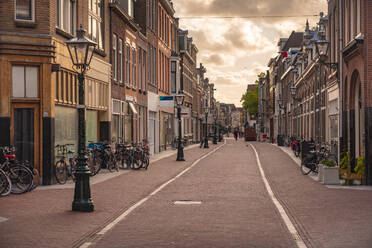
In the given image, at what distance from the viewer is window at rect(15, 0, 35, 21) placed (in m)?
18.3

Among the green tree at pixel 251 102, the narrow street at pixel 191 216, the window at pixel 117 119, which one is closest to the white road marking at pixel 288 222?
A: the narrow street at pixel 191 216

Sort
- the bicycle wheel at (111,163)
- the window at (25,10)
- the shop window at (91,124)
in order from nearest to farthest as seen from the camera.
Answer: the window at (25,10), the bicycle wheel at (111,163), the shop window at (91,124)

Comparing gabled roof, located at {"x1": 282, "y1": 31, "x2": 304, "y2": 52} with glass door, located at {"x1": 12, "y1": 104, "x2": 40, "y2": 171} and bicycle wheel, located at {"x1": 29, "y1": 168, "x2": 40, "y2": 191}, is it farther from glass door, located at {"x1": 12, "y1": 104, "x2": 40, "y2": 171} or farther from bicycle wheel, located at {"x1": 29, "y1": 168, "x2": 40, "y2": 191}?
bicycle wheel, located at {"x1": 29, "y1": 168, "x2": 40, "y2": 191}

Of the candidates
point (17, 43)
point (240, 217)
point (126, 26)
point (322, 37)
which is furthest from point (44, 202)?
point (126, 26)

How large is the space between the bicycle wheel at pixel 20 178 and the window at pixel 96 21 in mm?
9813

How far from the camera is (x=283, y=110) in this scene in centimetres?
7044

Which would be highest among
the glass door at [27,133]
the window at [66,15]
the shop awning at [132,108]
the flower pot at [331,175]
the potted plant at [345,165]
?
the window at [66,15]

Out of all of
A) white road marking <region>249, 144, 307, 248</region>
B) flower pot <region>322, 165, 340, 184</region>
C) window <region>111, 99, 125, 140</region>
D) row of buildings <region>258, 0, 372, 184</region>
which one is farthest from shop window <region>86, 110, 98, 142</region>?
flower pot <region>322, 165, 340, 184</region>

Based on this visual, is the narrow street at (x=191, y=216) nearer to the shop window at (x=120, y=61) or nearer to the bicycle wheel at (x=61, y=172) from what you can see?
the bicycle wheel at (x=61, y=172)

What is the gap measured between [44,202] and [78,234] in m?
4.59

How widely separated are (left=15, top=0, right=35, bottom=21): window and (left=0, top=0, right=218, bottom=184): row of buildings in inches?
1.2

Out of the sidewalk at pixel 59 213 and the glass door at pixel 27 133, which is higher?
the glass door at pixel 27 133

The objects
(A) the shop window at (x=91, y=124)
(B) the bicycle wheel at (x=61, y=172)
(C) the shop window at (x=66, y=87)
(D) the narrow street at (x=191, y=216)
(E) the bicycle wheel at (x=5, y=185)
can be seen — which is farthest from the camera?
(A) the shop window at (x=91, y=124)

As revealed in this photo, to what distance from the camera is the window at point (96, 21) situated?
24.8 metres
